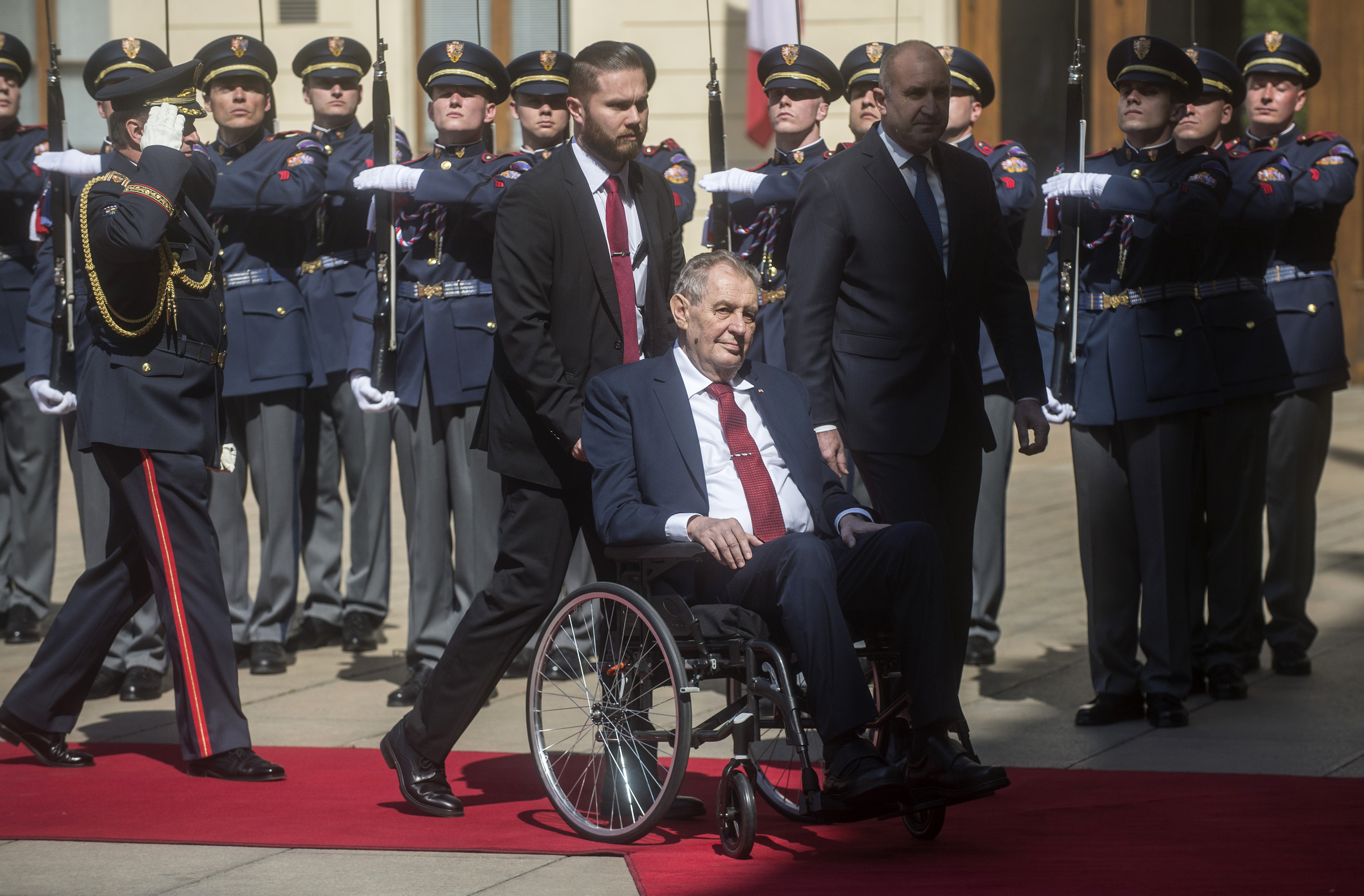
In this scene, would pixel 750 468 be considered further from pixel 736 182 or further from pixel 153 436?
pixel 736 182

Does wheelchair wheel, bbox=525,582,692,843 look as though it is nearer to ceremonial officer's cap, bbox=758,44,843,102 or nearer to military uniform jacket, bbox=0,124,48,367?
ceremonial officer's cap, bbox=758,44,843,102

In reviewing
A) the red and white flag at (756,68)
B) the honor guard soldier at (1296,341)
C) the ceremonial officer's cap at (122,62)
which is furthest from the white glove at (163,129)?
the red and white flag at (756,68)

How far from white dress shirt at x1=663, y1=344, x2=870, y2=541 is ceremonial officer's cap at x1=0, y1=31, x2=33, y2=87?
3.85 m

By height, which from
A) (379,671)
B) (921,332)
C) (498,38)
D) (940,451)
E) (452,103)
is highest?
(498,38)

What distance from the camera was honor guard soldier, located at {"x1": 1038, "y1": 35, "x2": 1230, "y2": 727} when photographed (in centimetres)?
538

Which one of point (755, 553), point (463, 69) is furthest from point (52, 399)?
point (755, 553)

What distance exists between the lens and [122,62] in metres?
6.37

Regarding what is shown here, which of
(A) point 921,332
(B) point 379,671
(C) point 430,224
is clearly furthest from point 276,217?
(A) point 921,332

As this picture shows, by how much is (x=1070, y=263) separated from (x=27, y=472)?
4.11 m

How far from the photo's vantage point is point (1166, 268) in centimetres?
550

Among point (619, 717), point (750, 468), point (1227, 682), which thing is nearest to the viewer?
point (619, 717)

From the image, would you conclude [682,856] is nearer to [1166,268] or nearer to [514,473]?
[514,473]

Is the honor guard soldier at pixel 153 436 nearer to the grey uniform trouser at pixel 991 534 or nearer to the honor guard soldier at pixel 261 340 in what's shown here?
the honor guard soldier at pixel 261 340

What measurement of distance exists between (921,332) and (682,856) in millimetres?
1443
